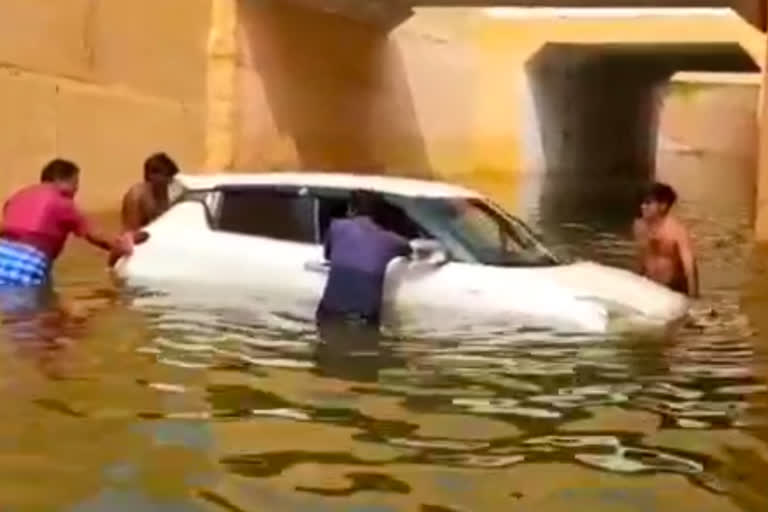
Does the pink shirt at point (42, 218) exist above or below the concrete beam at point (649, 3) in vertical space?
below

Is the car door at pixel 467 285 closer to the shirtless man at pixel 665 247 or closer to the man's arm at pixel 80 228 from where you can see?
the shirtless man at pixel 665 247

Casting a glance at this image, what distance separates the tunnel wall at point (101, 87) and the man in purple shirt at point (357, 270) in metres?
8.72

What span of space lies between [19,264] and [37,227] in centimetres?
31

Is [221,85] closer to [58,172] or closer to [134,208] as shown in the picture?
[134,208]

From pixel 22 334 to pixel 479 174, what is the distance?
1167 inches

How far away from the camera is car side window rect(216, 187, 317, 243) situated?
481 inches

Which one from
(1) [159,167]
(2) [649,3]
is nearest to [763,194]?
(1) [159,167]

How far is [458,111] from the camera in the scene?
4019cm

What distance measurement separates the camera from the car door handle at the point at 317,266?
38.5ft

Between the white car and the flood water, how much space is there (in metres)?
0.24

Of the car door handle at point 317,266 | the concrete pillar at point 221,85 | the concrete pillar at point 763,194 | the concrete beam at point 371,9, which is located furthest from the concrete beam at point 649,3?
the car door handle at point 317,266

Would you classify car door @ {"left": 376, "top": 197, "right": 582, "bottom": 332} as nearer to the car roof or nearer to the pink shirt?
the car roof

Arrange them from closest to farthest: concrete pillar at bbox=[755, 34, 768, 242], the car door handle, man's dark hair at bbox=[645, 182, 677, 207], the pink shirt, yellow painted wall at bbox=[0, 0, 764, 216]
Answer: the car door handle < man's dark hair at bbox=[645, 182, 677, 207] < the pink shirt < concrete pillar at bbox=[755, 34, 768, 242] < yellow painted wall at bbox=[0, 0, 764, 216]

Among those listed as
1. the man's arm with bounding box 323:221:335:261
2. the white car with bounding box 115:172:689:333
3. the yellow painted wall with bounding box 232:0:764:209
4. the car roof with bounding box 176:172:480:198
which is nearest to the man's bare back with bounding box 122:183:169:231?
the white car with bounding box 115:172:689:333
